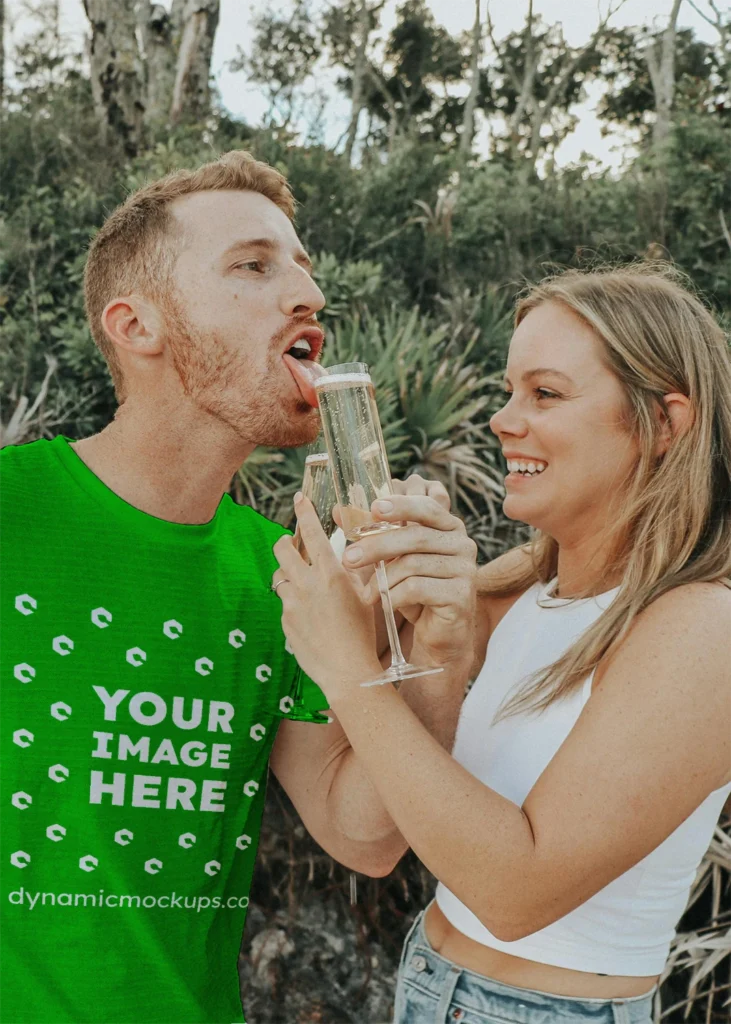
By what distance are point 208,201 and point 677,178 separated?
3.48 m

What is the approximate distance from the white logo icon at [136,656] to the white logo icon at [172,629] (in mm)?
63

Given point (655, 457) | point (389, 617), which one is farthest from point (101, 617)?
point (655, 457)

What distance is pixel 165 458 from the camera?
2.02 meters

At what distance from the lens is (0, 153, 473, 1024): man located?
5.68 feet

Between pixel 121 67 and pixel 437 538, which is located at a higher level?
pixel 121 67

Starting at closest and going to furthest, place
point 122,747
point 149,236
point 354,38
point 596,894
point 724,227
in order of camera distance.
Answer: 1. point 596,894
2. point 122,747
3. point 149,236
4. point 724,227
5. point 354,38

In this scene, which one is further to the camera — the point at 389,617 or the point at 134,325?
the point at 134,325

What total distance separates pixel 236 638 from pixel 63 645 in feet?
1.18

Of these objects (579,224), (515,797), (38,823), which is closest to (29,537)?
Result: (38,823)

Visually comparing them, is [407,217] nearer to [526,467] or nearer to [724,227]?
[724,227]

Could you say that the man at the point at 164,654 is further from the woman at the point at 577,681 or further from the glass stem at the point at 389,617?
the woman at the point at 577,681

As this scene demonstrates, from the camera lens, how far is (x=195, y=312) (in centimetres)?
203

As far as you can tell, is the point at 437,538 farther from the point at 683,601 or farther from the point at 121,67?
the point at 121,67

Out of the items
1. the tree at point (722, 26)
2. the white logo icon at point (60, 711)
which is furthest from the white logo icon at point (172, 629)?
the tree at point (722, 26)
